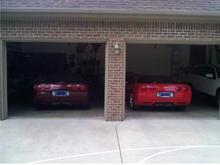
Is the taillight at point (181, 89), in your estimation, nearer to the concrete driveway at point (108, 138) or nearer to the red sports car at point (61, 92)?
the concrete driveway at point (108, 138)

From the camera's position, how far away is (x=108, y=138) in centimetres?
774

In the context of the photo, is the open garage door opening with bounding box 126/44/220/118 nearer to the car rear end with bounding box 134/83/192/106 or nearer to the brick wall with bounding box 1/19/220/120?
the car rear end with bounding box 134/83/192/106

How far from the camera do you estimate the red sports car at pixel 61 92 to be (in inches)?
422

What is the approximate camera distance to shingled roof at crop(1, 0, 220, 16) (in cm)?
902

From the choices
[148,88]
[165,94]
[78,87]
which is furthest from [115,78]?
[165,94]

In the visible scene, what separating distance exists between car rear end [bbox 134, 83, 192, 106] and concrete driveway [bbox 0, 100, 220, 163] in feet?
1.37

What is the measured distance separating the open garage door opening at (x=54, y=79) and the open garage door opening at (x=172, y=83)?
1554 mm

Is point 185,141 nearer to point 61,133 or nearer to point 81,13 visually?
point 61,133

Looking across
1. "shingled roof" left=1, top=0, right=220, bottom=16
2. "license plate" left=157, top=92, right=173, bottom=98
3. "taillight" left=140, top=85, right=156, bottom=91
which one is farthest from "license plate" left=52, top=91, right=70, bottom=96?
"license plate" left=157, top=92, right=173, bottom=98

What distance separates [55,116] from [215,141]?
4961mm

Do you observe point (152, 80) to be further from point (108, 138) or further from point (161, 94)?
point (108, 138)

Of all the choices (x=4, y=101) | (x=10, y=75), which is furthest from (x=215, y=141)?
(x=10, y=75)

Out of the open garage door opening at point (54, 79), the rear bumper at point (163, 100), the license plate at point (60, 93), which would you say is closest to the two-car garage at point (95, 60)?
the open garage door opening at point (54, 79)

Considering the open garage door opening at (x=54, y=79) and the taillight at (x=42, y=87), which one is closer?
the taillight at (x=42, y=87)
